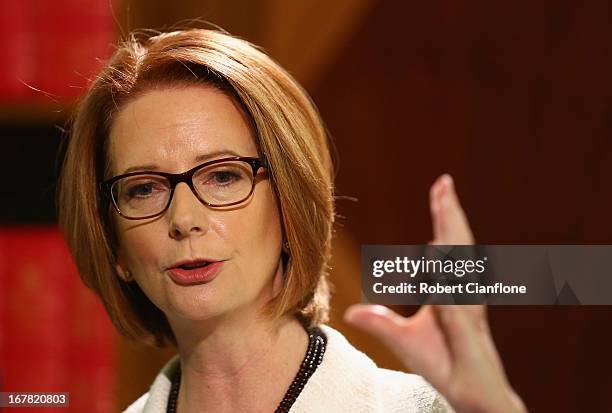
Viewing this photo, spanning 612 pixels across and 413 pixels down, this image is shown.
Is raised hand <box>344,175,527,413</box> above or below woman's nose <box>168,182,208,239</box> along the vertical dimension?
below

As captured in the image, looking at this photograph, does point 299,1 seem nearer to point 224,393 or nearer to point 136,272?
point 136,272

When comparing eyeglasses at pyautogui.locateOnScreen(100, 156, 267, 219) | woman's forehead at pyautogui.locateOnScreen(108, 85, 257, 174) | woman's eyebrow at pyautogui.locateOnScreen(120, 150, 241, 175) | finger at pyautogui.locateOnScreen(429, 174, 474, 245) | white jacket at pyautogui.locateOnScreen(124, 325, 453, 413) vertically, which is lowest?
white jacket at pyautogui.locateOnScreen(124, 325, 453, 413)

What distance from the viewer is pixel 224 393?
116 cm

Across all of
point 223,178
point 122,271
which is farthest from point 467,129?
point 122,271

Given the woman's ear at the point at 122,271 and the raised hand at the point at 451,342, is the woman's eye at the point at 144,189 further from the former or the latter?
the raised hand at the point at 451,342

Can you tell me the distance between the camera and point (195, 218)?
3.50ft

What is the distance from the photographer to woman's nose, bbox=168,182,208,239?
106 centimetres

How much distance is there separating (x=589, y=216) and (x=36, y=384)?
1.05 metres

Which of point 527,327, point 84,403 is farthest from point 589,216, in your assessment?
point 84,403

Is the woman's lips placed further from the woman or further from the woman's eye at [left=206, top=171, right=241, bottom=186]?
the woman's eye at [left=206, top=171, right=241, bottom=186]

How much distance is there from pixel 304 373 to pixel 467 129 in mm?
470

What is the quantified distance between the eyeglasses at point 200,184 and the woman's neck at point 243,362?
0.55ft

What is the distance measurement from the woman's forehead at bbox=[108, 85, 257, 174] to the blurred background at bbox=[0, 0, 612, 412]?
300 millimetres

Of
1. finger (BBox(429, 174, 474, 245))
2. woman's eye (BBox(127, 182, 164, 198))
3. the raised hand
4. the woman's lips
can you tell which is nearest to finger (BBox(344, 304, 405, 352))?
the raised hand
